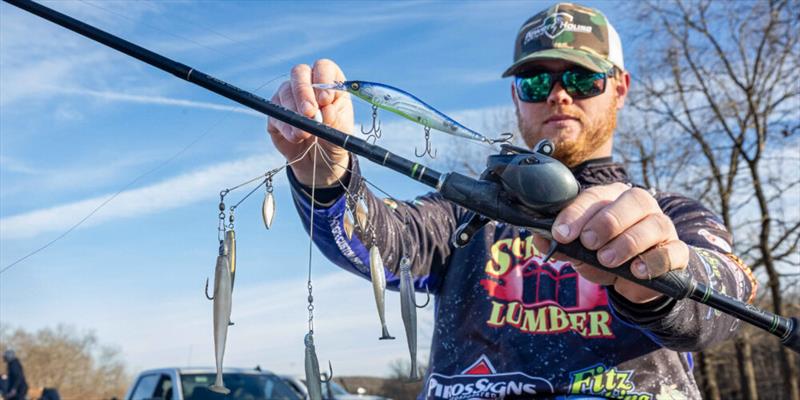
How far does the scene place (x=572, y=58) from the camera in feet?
10.2

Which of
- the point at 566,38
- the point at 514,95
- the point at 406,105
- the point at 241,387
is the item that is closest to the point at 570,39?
the point at 566,38

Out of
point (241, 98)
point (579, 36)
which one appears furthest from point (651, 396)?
point (241, 98)

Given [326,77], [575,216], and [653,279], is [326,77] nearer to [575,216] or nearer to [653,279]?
[575,216]

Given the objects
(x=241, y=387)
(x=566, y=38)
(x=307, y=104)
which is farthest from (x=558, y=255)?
(x=241, y=387)

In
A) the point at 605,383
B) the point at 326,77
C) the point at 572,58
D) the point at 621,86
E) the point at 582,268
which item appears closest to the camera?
the point at 582,268

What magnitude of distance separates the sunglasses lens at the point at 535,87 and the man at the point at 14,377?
54.1 ft

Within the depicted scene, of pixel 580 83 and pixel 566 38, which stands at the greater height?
pixel 566 38

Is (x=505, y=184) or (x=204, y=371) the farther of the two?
(x=204, y=371)

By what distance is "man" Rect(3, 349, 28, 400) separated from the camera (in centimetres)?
1688

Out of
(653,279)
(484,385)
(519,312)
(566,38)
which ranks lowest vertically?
(484,385)

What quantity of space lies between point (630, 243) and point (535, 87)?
1.58 m

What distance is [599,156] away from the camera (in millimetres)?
3273

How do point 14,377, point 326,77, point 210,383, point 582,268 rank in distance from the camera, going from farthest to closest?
1. point 14,377
2. point 210,383
3. point 326,77
4. point 582,268

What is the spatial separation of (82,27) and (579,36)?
2065 millimetres
